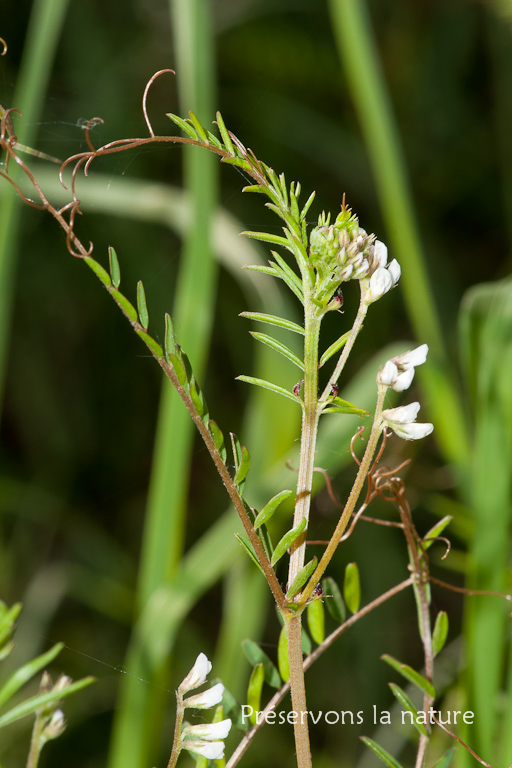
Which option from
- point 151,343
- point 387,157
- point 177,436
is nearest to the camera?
point 151,343

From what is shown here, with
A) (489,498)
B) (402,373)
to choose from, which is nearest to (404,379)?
(402,373)

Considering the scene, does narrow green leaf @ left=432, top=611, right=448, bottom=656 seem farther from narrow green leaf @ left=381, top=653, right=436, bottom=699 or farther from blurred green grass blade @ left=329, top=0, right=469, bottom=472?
blurred green grass blade @ left=329, top=0, right=469, bottom=472

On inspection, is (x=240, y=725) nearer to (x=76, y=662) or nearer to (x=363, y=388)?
(x=363, y=388)

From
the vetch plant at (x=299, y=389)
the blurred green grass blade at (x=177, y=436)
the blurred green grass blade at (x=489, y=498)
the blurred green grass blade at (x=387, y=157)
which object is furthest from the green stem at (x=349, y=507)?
the blurred green grass blade at (x=387, y=157)

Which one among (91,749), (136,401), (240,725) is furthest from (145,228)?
(240,725)

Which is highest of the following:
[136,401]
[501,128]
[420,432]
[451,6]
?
A: [451,6]

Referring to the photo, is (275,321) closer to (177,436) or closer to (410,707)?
(410,707)

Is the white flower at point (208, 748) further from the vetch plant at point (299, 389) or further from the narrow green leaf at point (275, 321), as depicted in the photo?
the narrow green leaf at point (275, 321)

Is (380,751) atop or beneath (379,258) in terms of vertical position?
beneath
